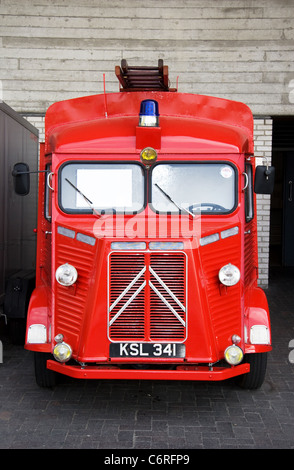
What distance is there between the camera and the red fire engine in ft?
15.1

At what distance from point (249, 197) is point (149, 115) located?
1380 mm

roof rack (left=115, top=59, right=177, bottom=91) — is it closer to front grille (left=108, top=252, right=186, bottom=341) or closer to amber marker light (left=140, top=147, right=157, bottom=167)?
amber marker light (left=140, top=147, right=157, bottom=167)

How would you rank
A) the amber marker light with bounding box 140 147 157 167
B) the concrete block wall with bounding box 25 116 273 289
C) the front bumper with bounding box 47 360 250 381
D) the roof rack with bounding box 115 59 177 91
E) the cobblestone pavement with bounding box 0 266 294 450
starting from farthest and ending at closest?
the concrete block wall with bounding box 25 116 273 289 < the roof rack with bounding box 115 59 177 91 < the amber marker light with bounding box 140 147 157 167 < the front bumper with bounding box 47 360 250 381 < the cobblestone pavement with bounding box 0 266 294 450

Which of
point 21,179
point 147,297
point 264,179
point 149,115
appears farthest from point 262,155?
point 147,297

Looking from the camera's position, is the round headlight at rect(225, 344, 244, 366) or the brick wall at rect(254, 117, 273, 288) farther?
the brick wall at rect(254, 117, 273, 288)

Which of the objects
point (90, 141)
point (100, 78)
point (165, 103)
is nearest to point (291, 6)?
point (100, 78)

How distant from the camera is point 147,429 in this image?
4688 millimetres

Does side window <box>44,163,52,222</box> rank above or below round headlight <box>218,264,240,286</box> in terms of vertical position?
above

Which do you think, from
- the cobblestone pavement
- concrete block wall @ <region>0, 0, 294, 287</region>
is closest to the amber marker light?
the cobblestone pavement

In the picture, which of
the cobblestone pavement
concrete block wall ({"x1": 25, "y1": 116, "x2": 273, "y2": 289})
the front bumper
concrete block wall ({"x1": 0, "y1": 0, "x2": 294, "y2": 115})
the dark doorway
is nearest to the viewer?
the cobblestone pavement

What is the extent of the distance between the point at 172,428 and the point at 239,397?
3.46ft

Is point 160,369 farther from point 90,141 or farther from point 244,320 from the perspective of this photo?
point 90,141

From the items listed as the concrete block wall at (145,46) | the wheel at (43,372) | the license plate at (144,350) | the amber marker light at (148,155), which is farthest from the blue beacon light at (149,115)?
the concrete block wall at (145,46)

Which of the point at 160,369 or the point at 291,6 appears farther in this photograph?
the point at 291,6
